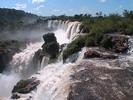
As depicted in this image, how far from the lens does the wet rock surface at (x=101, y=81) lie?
19.1 m

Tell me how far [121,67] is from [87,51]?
4.77m

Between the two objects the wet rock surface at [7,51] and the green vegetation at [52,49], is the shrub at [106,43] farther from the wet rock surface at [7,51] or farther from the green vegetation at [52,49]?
the wet rock surface at [7,51]

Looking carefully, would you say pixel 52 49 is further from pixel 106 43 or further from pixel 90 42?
pixel 106 43

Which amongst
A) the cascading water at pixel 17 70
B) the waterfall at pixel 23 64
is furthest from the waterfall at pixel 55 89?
the waterfall at pixel 23 64

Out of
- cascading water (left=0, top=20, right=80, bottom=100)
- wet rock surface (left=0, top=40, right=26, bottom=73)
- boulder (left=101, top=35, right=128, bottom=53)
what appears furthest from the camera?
wet rock surface (left=0, top=40, right=26, bottom=73)

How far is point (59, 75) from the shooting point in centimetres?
2419

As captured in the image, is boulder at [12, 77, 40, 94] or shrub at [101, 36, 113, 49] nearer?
boulder at [12, 77, 40, 94]

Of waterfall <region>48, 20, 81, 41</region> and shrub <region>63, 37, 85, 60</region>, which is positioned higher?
shrub <region>63, 37, 85, 60</region>

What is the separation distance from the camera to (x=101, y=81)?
824 inches

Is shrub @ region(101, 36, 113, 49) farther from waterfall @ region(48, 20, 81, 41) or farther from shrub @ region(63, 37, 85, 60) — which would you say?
waterfall @ region(48, 20, 81, 41)

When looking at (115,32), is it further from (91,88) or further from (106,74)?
(91,88)

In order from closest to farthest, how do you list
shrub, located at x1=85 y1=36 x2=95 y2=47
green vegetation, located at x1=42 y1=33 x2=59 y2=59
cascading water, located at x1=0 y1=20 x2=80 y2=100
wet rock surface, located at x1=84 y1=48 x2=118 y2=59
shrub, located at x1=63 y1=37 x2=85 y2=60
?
cascading water, located at x1=0 y1=20 x2=80 y2=100 → wet rock surface, located at x1=84 y1=48 x2=118 y2=59 → shrub, located at x1=85 y1=36 x2=95 y2=47 → shrub, located at x1=63 y1=37 x2=85 y2=60 → green vegetation, located at x1=42 y1=33 x2=59 y2=59

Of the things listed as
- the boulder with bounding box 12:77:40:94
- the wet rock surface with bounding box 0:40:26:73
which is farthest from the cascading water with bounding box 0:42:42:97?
the boulder with bounding box 12:77:40:94

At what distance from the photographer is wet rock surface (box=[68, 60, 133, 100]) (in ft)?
62.6
